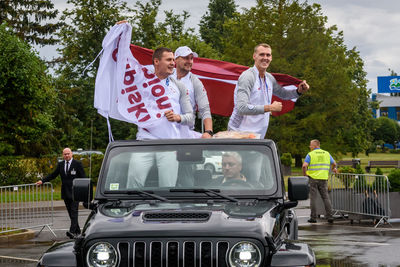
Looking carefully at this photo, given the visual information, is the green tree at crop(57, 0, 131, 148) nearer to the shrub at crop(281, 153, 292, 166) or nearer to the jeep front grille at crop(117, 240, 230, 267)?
the shrub at crop(281, 153, 292, 166)

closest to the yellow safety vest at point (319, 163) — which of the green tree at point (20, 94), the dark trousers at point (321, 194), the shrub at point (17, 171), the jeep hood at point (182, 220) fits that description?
the dark trousers at point (321, 194)

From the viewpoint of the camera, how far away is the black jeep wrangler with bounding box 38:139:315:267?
530cm

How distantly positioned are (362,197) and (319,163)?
4.70ft

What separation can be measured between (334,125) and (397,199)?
3461 cm

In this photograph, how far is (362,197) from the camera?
58.6 feet

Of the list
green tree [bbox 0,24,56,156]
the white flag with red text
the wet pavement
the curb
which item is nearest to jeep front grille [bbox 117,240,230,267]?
the white flag with red text

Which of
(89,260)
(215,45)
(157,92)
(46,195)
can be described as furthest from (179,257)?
(215,45)

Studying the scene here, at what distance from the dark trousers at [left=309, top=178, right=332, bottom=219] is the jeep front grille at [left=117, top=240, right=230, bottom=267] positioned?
13.3 meters

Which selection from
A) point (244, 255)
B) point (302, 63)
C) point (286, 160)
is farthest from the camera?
point (302, 63)

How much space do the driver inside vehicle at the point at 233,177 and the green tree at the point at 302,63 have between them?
1630 inches

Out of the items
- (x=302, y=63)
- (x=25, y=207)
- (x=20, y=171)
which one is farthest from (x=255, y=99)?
(x=302, y=63)

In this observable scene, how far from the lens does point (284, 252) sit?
541 cm

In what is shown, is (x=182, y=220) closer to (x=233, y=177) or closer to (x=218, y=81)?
(x=233, y=177)

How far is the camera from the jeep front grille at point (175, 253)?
5.24 metres
